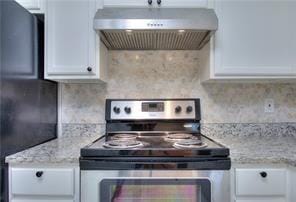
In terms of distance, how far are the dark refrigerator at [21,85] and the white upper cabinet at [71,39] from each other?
0.10m

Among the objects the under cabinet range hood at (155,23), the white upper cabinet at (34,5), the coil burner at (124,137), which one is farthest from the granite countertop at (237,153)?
the white upper cabinet at (34,5)

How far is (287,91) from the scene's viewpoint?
187 centimetres

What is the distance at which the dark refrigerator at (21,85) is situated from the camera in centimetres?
120

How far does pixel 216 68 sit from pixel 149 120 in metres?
0.62

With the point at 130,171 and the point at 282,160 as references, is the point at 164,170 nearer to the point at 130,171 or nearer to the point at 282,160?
the point at 130,171

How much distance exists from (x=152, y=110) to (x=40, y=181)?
906 mm

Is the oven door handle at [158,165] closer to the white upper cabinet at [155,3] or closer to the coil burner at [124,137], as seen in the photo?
the coil burner at [124,137]

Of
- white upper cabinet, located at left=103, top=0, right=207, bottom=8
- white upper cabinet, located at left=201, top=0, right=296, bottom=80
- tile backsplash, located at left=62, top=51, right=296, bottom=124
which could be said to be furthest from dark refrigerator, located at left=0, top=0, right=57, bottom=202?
white upper cabinet, located at left=201, top=0, right=296, bottom=80

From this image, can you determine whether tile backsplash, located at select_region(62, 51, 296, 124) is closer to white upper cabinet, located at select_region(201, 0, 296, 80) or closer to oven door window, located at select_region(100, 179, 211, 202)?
white upper cabinet, located at select_region(201, 0, 296, 80)

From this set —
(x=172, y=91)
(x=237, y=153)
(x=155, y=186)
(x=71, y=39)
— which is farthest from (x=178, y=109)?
(x=71, y=39)

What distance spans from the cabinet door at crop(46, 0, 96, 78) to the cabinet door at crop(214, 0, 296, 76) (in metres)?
0.81

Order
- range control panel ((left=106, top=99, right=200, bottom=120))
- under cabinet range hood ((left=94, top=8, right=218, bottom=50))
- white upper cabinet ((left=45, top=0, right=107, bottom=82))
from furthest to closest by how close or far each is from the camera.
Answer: range control panel ((left=106, top=99, right=200, bottom=120)) → white upper cabinet ((left=45, top=0, right=107, bottom=82)) → under cabinet range hood ((left=94, top=8, right=218, bottom=50))

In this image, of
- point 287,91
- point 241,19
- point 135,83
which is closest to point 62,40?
point 135,83

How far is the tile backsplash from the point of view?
1.87m
